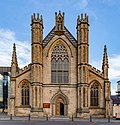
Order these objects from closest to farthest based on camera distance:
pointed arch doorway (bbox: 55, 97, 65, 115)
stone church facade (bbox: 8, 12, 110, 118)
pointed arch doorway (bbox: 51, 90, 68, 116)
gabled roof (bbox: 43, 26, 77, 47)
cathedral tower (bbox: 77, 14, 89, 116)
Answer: cathedral tower (bbox: 77, 14, 89, 116) → stone church facade (bbox: 8, 12, 110, 118) → pointed arch doorway (bbox: 51, 90, 68, 116) → pointed arch doorway (bbox: 55, 97, 65, 115) → gabled roof (bbox: 43, 26, 77, 47)

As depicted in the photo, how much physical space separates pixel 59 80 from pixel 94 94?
6.67 m

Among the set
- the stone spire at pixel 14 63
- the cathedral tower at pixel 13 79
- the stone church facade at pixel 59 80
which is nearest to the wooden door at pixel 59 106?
the stone church facade at pixel 59 80

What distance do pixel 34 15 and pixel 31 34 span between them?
11.5 ft

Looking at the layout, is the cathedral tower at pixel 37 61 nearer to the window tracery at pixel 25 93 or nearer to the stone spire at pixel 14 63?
the window tracery at pixel 25 93

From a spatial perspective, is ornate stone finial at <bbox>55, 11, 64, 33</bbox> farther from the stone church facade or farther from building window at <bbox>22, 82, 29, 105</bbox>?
building window at <bbox>22, 82, 29, 105</bbox>

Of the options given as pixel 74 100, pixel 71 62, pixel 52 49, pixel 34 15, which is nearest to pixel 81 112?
pixel 74 100

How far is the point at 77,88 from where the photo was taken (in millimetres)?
50750

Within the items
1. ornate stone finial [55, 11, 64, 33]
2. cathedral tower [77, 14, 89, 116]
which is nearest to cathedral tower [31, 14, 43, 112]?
ornate stone finial [55, 11, 64, 33]

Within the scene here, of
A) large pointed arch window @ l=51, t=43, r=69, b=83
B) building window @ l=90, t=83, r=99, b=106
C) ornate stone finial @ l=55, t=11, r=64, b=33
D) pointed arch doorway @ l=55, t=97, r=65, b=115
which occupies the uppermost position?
ornate stone finial @ l=55, t=11, r=64, b=33

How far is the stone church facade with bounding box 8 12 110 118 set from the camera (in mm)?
49688

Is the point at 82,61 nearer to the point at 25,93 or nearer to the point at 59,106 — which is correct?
the point at 59,106

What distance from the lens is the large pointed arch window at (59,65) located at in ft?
170

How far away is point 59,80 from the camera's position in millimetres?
51719

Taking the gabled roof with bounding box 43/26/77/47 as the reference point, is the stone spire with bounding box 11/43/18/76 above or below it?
below
